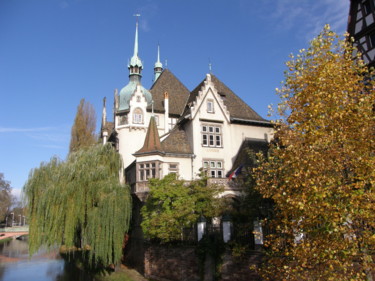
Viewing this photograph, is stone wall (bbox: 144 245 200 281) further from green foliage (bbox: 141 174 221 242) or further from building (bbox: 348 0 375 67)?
building (bbox: 348 0 375 67)

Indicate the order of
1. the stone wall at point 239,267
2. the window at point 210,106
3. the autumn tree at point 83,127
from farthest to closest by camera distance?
1. the autumn tree at point 83,127
2. the window at point 210,106
3. the stone wall at point 239,267

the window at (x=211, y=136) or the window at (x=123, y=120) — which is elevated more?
the window at (x=123, y=120)

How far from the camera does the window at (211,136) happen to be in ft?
93.6

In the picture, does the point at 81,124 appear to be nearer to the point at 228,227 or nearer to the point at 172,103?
the point at 172,103

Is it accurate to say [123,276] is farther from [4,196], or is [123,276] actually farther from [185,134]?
[4,196]

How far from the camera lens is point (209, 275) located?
1775 centimetres

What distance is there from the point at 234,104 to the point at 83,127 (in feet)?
67.4

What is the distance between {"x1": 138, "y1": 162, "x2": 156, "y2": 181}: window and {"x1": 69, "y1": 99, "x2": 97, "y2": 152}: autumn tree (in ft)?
55.9

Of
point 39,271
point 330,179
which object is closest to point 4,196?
point 39,271

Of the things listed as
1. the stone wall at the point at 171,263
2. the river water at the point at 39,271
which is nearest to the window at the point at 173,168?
the stone wall at the point at 171,263

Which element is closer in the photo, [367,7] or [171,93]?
[367,7]

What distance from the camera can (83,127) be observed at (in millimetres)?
42594

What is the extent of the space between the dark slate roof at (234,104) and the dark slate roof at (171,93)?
129cm

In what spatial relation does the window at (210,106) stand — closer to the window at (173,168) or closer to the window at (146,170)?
the window at (173,168)
